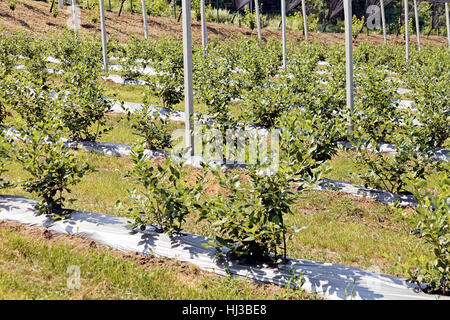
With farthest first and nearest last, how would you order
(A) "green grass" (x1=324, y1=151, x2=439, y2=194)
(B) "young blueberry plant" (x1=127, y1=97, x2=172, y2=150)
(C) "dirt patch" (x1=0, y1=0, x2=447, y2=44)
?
(C) "dirt patch" (x1=0, y1=0, x2=447, y2=44) < (B) "young blueberry plant" (x1=127, y1=97, x2=172, y2=150) < (A) "green grass" (x1=324, y1=151, x2=439, y2=194)

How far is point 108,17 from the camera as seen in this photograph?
88.1 ft

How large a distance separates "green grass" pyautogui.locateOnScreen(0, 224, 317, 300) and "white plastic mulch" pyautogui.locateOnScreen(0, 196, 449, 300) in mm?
125

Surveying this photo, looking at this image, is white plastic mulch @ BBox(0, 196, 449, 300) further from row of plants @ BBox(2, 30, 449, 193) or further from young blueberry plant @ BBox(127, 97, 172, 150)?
young blueberry plant @ BBox(127, 97, 172, 150)

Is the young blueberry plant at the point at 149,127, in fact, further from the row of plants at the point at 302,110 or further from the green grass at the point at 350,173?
the green grass at the point at 350,173

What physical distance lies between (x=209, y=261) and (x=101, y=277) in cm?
112

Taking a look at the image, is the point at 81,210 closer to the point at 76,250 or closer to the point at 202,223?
the point at 76,250

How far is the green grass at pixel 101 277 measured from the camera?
3490mm

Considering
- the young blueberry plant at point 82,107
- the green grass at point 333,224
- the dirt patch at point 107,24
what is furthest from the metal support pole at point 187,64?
the dirt patch at point 107,24

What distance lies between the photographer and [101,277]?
3781 mm

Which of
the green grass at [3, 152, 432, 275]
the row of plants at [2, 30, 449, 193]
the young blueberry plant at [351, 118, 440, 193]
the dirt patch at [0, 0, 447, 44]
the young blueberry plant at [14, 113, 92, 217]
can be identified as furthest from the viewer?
the dirt patch at [0, 0, 447, 44]

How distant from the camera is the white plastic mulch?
3699 millimetres

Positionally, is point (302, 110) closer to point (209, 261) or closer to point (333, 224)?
point (333, 224)

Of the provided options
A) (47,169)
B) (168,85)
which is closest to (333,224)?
(47,169)

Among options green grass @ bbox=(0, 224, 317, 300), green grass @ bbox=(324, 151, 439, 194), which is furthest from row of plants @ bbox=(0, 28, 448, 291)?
green grass @ bbox=(0, 224, 317, 300)
